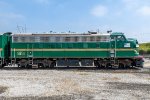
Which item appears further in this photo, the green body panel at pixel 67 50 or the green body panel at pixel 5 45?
the green body panel at pixel 5 45

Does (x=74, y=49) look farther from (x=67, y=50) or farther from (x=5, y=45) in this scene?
(x=5, y=45)

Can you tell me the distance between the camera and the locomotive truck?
128ft

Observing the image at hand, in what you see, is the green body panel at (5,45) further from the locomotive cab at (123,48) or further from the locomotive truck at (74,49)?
the locomotive cab at (123,48)

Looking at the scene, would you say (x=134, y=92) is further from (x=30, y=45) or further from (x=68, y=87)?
(x=30, y=45)

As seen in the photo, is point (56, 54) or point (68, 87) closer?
point (68, 87)

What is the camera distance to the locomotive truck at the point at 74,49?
39.0 m

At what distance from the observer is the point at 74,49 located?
39.4m

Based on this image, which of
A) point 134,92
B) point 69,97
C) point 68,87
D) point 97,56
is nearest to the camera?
point 69,97

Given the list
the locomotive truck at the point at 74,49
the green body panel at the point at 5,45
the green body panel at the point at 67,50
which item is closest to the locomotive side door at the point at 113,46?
the locomotive truck at the point at 74,49

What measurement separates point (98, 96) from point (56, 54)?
2184 centimetres

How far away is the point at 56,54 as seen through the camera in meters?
39.6

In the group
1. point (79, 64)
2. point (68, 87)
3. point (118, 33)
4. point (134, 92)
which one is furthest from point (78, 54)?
point (134, 92)

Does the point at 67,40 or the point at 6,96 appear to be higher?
the point at 67,40

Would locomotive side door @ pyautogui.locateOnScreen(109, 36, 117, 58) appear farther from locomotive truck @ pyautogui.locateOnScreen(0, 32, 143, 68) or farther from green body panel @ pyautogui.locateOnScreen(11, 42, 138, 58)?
green body panel @ pyautogui.locateOnScreen(11, 42, 138, 58)
